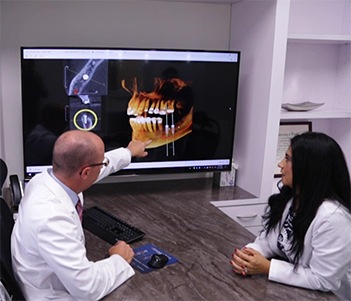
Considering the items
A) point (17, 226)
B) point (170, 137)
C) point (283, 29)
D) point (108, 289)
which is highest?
point (283, 29)

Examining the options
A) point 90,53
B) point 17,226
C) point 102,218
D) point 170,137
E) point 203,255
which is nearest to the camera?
point 17,226

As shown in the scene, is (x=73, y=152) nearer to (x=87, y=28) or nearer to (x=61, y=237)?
(x=61, y=237)

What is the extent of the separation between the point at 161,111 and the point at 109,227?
76 centimetres

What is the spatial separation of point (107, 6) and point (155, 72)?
1.62 ft

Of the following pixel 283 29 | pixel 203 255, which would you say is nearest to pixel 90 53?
pixel 283 29

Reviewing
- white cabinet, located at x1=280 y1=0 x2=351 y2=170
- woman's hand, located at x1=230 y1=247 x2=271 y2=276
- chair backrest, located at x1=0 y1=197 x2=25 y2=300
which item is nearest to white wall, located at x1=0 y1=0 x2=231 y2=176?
white cabinet, located at x1=280 y1=0 x2=351 y2=170

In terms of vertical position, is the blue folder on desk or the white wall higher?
the white wall

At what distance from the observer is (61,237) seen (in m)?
1.26

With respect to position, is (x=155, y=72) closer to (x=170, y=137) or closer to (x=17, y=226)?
(x=170, y=137)

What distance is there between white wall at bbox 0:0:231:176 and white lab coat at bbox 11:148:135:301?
1.03 meters

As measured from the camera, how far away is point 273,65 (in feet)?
7.36

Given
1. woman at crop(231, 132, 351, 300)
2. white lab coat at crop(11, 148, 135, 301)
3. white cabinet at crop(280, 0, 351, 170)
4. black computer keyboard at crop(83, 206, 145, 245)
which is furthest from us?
white cabinet at crop(280, 0, 351, 170)

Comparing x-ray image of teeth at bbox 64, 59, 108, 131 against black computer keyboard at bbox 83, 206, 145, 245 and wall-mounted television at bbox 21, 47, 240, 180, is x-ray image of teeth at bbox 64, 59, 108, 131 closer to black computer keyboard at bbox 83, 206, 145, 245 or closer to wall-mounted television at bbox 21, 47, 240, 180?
wall-mounted television at bbox 21, 47, 240, 180

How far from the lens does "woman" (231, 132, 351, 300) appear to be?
1471 millimetres
